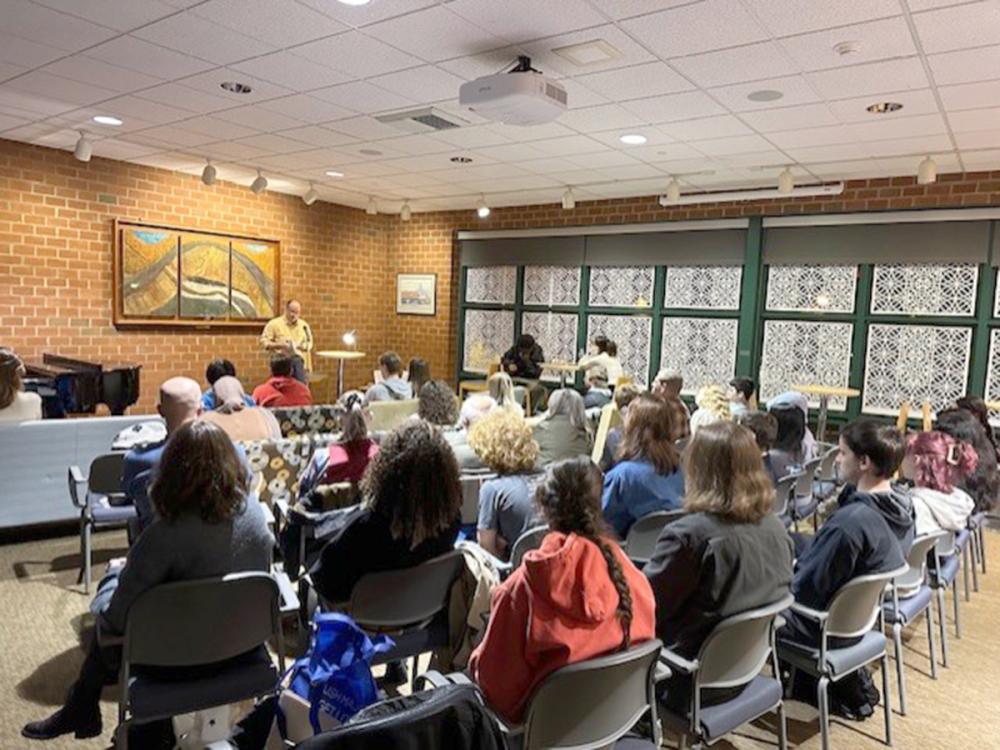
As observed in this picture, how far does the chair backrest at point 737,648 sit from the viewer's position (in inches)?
77.3

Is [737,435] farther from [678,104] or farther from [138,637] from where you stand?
[678,104]

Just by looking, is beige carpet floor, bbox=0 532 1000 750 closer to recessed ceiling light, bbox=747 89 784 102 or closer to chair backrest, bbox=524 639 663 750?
chair backrest, bbox=524 639 663 750

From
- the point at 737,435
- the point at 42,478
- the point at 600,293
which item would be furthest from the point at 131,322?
the point at 737,435

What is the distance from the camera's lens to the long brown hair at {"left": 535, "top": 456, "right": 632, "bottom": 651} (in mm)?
1763

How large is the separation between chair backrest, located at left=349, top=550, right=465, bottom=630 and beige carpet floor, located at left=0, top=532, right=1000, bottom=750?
1091mm

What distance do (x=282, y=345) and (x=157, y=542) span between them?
250 inches

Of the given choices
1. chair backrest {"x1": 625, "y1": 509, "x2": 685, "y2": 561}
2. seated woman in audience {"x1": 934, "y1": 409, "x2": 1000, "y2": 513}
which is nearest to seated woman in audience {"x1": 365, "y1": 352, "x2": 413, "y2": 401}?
chair backrest {"x1": 625, "y1": 509, "x2": 685, "y2": 561}

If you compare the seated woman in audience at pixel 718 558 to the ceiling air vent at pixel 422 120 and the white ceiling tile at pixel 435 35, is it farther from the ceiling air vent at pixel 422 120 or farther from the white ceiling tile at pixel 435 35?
the ceiling air vent at pixel 422 120

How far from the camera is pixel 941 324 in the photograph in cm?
656

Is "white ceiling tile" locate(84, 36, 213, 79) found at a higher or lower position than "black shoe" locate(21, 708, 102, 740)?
higher

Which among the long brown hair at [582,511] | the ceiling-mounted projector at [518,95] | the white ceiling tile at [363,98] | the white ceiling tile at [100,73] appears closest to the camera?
the long brown hair at [582,511]

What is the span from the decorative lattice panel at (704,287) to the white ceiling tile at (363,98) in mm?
4151

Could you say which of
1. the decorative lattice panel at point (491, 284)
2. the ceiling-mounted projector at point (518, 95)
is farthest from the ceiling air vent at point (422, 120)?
the decorative lattice panel at point (491, 284)

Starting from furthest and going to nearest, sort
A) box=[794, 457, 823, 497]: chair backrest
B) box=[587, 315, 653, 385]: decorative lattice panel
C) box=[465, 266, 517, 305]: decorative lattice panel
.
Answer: box=[465, 266, 517, 305]: decorative lattice panel, box=[587, 315, 653, 385]: decorative lattice panel, box=[794, 457, 823, 497]: chair backrest
